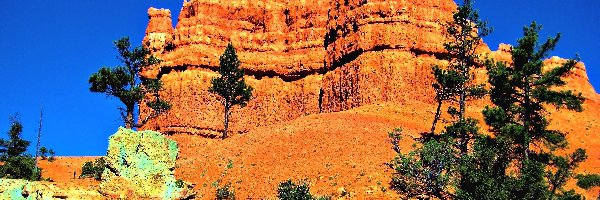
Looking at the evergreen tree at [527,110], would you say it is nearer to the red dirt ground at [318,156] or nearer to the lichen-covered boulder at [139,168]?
the red dirt ground at [318,156]

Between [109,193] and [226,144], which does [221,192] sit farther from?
[109,193]

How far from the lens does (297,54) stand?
268 feet

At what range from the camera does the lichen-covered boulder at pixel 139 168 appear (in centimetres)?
1756

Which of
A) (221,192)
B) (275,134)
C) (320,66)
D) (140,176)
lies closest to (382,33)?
(320,66)

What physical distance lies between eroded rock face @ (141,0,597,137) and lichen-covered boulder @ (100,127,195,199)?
49.4 metres

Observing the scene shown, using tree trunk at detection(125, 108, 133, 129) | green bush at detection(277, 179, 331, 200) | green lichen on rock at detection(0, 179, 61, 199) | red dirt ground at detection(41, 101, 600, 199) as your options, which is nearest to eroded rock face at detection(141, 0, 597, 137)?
red dirt ground at detection(41, 101, 600, 199)

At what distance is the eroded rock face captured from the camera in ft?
227

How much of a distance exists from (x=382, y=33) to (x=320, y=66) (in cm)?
1103

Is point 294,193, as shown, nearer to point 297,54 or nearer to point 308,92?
point 308,92

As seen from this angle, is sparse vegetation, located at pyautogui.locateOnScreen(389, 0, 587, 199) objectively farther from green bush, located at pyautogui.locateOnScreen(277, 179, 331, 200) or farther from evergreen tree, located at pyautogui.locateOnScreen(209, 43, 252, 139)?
evergreen tree, located at pyautogui.locateOnScreen(209, 43, 252, 139)

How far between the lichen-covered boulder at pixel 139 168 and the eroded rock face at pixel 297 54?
4944cm

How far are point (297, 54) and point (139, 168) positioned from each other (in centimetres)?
6444

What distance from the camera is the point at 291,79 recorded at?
81062 millimetres

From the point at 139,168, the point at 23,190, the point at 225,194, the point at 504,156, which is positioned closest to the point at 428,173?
the point at 504,156
